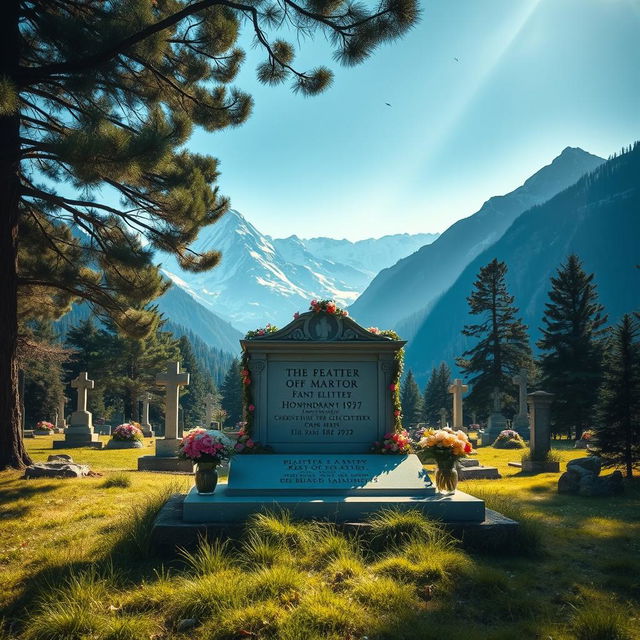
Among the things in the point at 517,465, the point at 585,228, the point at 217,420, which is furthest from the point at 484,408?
the point at 585,228

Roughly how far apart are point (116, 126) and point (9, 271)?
3.98 metres

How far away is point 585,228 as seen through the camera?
17062 centimetres

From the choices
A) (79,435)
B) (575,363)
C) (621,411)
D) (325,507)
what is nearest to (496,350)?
(575,363)

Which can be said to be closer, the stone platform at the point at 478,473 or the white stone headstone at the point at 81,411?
the stone platform at the point at 478,473

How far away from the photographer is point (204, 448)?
Result: 6973 mm

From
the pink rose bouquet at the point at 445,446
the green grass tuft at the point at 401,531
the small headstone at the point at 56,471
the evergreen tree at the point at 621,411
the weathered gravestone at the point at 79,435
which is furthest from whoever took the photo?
the weathered gravestone at the point at 79,435

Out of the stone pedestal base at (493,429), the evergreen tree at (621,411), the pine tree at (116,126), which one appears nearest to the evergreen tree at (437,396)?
the stone pedestal base at (493,429)

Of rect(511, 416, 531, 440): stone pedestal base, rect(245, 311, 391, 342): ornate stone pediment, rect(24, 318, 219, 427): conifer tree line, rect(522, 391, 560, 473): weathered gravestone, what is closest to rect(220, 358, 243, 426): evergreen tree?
rect(24, 318, 219, 427): conifer tree line

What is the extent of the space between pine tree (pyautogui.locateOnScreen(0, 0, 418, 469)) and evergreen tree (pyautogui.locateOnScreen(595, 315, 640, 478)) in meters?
9.26

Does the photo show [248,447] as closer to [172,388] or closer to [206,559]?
[206,559]

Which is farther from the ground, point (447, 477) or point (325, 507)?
point (447, 477)

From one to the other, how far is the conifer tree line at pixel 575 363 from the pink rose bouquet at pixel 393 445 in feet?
22.2

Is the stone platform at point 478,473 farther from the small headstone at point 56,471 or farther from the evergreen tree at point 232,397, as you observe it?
the evergreen tree at point 232,397

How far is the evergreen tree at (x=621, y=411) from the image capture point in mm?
12555
